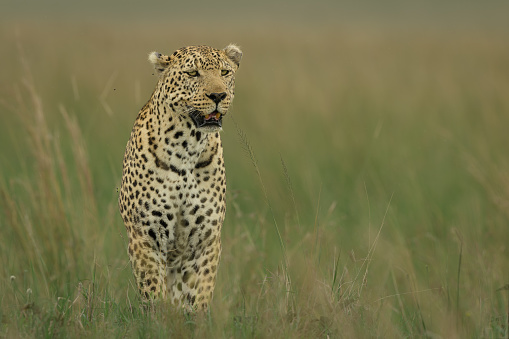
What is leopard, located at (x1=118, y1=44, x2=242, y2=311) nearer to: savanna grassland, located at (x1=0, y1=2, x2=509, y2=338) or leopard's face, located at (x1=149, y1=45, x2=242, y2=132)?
leopard's face, located at (x1=149, y1=45, x2=242, y2=132)

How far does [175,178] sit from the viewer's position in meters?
4.96

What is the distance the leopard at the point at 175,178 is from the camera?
16.2 feet

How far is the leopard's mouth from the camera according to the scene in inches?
186

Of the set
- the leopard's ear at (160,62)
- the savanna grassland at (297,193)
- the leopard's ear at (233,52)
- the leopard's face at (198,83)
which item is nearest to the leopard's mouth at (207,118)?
the leopard's face at (198,83)

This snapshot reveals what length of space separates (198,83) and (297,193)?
4042 millimetres

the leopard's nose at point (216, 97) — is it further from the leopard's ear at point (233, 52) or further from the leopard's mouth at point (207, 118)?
the leopard's ear at point (233, 52)

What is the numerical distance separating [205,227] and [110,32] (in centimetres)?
1548

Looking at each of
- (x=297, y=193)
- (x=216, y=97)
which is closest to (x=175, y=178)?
(x=216, y=97)

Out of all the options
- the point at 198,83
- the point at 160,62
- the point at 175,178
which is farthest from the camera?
the point at 160,62

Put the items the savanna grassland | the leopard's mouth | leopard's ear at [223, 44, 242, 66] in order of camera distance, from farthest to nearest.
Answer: leopard's ear at [223, 44, 242, 66], the leopard's mouth, the savanna grassland

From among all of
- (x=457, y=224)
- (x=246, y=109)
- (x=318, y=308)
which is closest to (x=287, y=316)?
(x=318, y=308)

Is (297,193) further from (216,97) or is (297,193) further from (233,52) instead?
(216,97)

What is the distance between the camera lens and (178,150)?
4957 millimetres

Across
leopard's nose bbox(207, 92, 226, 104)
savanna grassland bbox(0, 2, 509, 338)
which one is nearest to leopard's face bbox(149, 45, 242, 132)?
leopard's nose bbox(207, 92, 226, 104)
